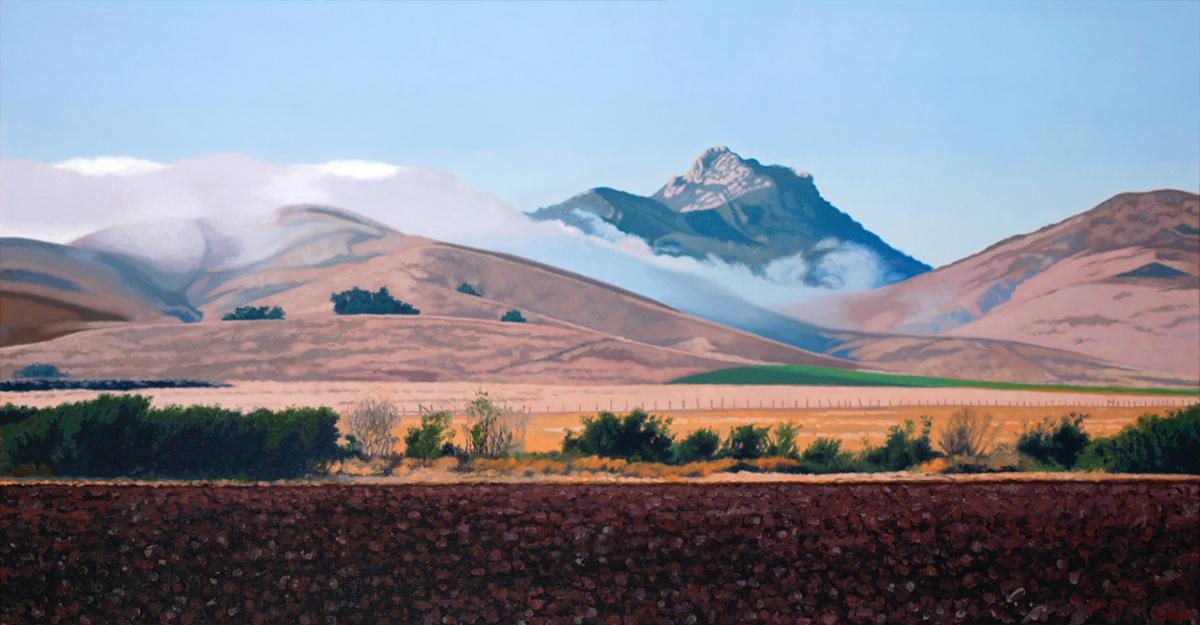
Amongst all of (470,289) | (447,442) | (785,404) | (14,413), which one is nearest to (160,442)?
(14,413)

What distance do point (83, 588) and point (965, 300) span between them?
114 feet

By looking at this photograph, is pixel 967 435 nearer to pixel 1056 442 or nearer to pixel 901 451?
pixel 901 451

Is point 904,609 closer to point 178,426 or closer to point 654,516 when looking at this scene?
point 654,516

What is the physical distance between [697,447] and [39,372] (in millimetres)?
14911

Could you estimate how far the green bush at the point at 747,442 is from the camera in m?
22.6

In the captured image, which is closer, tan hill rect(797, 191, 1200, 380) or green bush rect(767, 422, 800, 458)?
green bush rect(767, 422, 800, 458)

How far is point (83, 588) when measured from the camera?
1220cm

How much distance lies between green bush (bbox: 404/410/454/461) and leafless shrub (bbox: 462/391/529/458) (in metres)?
0.38

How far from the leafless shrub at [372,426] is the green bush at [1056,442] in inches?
465

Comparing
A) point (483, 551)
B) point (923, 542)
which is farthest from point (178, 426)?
point (923, 542)

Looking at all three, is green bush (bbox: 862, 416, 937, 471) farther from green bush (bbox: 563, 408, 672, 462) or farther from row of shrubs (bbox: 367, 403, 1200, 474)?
green bush (bbox: 563, 408, 672, 462)

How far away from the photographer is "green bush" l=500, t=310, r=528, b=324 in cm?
4709

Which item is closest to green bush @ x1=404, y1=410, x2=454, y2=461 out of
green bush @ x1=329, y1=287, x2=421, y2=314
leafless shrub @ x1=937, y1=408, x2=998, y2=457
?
leafless shrub @ x1=937, y1=408, x2=998, y2=457

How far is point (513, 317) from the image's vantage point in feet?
157
